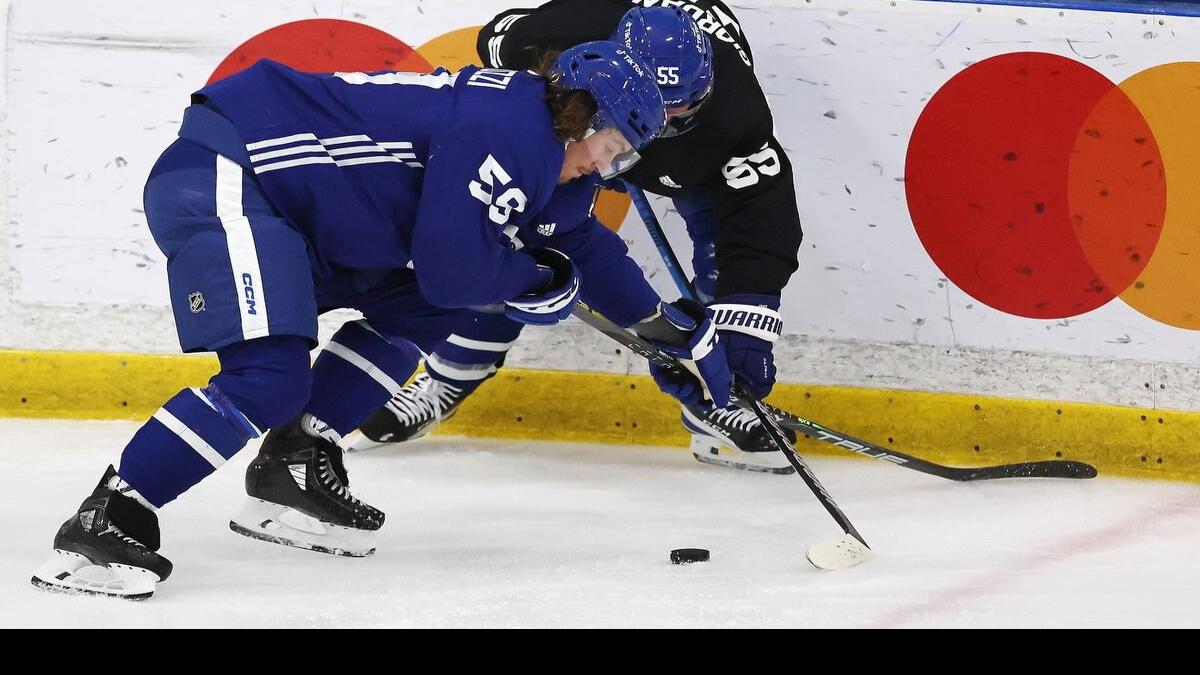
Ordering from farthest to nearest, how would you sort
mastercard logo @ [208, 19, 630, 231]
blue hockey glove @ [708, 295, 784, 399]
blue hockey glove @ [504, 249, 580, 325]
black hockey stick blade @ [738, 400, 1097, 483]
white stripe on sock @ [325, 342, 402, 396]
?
mastercard logo @ [208, 19, 630, 231]
black hockey stick blade @ [738, 400, 1097, 483]
blue hockey glove @ [708, 295, 784, 399]
white stripe on sock @ [325, 342, 402, 396]
blue hockey glove @ [504, 249, 580, 325]

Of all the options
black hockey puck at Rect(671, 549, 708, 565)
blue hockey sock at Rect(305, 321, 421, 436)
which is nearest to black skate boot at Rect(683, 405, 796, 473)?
black hockey puck at Rect(671, 549, 708, 565)

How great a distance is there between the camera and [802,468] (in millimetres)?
2719

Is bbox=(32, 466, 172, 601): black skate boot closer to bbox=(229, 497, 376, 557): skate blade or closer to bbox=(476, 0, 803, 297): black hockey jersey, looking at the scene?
bbox=(229, 497, 376, 557): skate blade

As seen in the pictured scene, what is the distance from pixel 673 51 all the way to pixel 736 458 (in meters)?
1.17

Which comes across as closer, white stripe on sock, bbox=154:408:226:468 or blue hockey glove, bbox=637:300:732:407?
white stripe on sock, bbox=154:408:226:468

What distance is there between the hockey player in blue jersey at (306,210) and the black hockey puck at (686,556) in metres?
0.52

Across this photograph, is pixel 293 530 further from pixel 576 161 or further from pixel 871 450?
pixel 871 450

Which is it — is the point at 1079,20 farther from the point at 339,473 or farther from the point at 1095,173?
the point at 339,473

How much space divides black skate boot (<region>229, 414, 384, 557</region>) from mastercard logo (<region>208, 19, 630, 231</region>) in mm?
1218

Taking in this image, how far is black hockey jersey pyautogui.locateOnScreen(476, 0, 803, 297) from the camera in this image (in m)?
2.95

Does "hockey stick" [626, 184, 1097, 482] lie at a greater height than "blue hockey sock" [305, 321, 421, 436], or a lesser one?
lesser

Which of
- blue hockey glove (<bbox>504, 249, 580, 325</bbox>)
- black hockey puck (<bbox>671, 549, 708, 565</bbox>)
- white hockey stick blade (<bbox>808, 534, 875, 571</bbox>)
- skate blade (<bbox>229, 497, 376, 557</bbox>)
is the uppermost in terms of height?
blue hockey glove (<bbox>504, 249, 580, 325</bbox>)

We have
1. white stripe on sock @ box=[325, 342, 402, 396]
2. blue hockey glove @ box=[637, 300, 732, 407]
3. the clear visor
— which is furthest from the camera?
blue hockey glove @ box=[637, 300, 732, 407]
